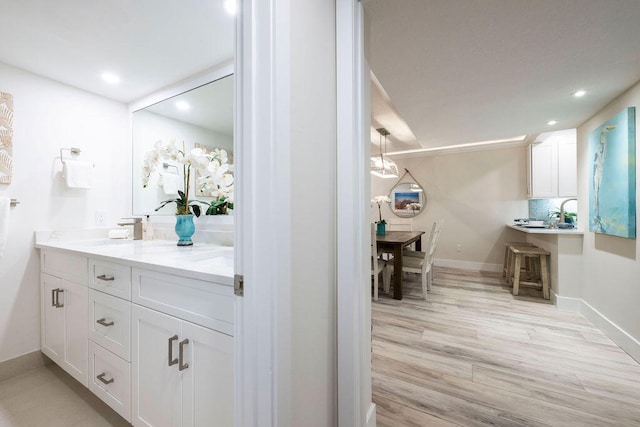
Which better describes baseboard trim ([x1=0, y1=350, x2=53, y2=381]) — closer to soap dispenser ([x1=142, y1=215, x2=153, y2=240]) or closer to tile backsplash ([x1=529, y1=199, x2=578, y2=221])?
soap dispenser ([x1=142, y1=215, x2=153, y2=240])

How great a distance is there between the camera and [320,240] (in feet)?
3.00

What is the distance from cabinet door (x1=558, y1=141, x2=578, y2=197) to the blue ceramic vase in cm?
483

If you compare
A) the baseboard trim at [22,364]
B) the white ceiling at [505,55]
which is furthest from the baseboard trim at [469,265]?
the baseboard trim at [22,364]

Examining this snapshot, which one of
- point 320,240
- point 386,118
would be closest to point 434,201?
point 386,118

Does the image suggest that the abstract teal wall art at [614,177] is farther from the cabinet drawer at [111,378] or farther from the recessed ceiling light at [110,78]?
the recessed ceiling light at [110,78]

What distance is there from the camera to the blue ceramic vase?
1.73 metres

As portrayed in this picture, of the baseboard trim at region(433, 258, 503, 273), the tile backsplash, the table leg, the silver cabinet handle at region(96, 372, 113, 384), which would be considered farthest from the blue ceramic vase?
the tile backsplash

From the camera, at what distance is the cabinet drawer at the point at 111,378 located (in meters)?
1.23

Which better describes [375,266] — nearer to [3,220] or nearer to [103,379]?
[103,379]

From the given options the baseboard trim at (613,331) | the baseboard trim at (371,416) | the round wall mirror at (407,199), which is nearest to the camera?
the baseboard trim at (371,416)

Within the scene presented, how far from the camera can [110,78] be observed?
2.00 meters

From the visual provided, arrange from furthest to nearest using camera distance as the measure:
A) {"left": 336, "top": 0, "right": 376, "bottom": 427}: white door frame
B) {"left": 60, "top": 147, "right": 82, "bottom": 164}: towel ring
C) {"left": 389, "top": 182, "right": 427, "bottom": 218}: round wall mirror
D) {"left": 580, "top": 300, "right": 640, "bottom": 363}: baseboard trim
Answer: {"left": 389, "top": 182, "right": 427, "bottom": 218}: round wall mirror
{"left": 60, "top": 147, "right": 82, "bottom": 164}: towel ring
{"left": 580, "top": 300, "right": 640, "bottom": 363}: baseboard trim
{"left": 336, "top": 0, "right": 376, "bottom": 427}: white door frame

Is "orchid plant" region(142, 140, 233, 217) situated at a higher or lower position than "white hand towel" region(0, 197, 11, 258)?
higher

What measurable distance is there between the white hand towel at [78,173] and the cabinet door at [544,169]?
217 inches
